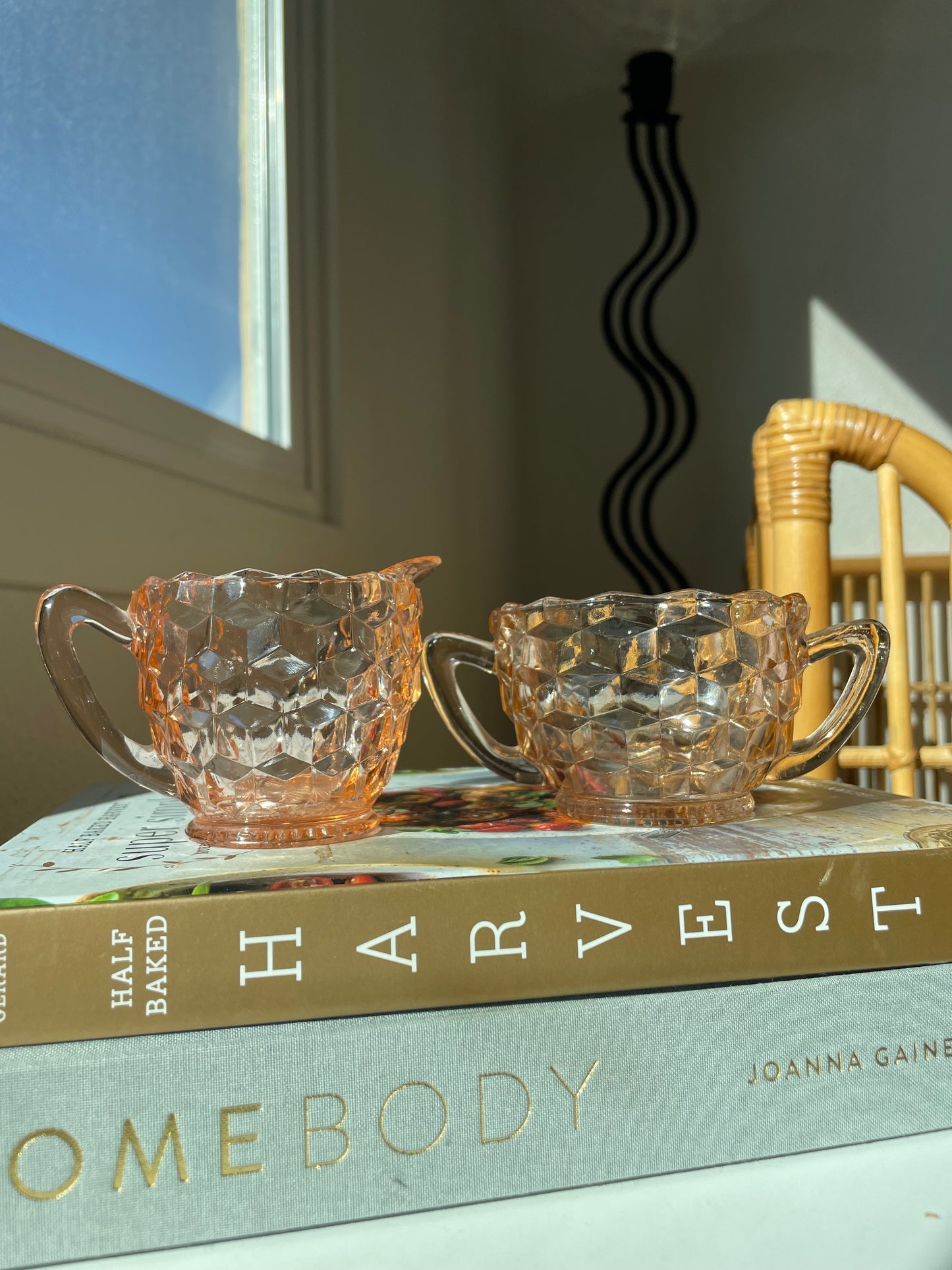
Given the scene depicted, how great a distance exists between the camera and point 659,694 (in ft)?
1.18

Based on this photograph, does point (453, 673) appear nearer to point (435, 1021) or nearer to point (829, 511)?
point (435, 1021)

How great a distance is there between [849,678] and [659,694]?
11 centimetres

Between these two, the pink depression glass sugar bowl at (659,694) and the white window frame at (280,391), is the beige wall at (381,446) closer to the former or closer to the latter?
the white window frame at (280,391)

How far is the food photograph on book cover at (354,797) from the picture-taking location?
272 mm

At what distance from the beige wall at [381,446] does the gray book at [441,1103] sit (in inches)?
11.9

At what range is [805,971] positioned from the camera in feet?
1.03

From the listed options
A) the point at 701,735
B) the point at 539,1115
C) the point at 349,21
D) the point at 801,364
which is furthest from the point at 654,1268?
the point at 801,364

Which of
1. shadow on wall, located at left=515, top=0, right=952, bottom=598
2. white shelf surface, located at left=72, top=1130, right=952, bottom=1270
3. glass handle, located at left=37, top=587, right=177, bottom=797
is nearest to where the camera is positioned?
white shelf surface, located at left=72, top=1130, right=952, bottom=1270

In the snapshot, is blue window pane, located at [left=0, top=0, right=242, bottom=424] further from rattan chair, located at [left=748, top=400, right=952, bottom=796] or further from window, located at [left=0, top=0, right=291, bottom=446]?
rattan chair, located at [left=748, top=400, right=952, bottom=796]

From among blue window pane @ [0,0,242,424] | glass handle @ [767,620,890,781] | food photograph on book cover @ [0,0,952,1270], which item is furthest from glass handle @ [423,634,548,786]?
blue window pane @ [0,0,242,424]

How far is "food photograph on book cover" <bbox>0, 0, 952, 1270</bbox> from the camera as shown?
27 cm

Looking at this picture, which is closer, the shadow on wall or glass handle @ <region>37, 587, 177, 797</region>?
glass handle @ <region>37, 587, 177, 797</region>

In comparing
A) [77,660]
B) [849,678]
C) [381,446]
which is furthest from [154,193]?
[849,678]

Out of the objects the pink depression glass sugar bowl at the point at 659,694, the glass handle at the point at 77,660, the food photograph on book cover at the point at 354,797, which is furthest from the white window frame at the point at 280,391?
the pink depression glass sugar bowl at the point at 659,694
